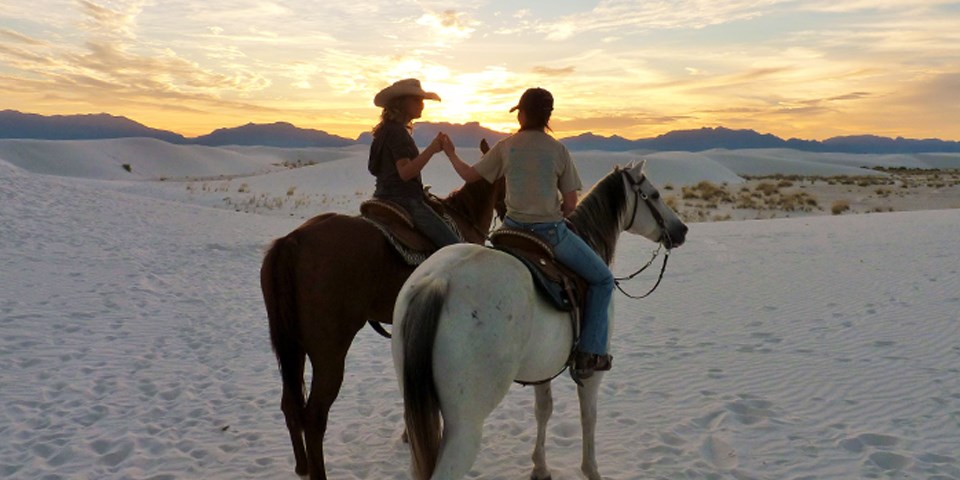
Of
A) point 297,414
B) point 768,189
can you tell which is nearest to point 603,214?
point 297,414

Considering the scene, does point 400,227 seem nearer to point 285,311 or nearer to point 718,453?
point 285,311

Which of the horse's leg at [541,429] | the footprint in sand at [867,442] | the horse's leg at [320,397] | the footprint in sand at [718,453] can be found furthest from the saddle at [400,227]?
the footprint in sand at [867,442]

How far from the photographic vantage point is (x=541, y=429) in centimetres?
489

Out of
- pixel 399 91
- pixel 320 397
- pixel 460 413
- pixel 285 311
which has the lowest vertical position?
pixel 320 397

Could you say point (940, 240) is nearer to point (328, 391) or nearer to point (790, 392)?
point (790, 392)

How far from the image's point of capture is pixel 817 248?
616 inches

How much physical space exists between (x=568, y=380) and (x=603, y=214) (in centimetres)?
292

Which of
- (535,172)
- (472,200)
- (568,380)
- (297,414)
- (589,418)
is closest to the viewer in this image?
(535,172)

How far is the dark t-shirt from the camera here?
5.19 meters

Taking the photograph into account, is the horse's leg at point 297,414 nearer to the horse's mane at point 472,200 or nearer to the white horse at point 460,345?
the white horse at point 460,345

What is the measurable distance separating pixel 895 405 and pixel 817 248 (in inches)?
415

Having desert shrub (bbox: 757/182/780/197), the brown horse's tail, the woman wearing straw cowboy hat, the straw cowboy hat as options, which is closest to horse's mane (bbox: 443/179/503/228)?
the woman wearing straw cowboy hat

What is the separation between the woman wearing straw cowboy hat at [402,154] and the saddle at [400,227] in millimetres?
62

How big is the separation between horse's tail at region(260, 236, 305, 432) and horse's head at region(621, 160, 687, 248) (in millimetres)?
2571
